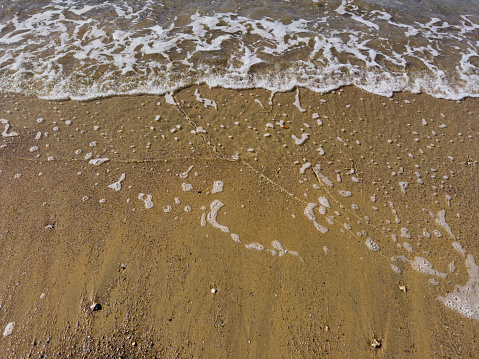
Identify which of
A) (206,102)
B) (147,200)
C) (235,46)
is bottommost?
(147,200)

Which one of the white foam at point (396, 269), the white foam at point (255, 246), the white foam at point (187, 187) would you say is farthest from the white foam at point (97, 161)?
the white foam at point (396, 269)

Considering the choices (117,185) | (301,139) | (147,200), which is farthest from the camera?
(301,139)

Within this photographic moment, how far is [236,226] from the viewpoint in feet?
12.5

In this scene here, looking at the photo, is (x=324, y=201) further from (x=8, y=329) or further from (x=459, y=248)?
(x=8, y=329)

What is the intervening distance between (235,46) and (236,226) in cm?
523

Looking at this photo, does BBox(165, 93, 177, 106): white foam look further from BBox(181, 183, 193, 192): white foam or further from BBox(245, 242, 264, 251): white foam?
BBox(245, 242, 264, 251): white foam

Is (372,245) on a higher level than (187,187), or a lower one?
lower

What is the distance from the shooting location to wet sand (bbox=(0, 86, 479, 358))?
296 cm

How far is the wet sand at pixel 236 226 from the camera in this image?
296cm

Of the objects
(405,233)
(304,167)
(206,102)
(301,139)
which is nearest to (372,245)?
(405,233)

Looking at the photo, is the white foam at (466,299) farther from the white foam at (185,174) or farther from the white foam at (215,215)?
the white foam at (185,174)

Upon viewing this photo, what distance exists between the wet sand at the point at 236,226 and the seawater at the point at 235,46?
27.4 inches

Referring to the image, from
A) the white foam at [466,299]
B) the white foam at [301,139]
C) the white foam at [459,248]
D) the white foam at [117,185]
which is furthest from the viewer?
the white foam at [301,139]

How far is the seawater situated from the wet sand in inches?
27.4
